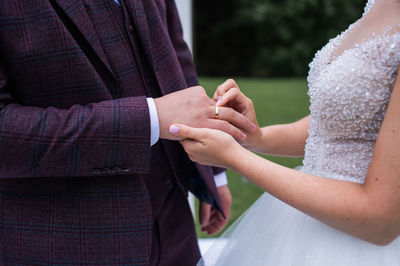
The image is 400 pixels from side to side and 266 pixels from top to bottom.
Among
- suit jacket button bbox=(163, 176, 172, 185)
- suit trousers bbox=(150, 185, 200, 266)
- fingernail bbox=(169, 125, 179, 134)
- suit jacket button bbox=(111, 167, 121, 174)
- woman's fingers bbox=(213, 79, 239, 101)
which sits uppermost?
woman's fingers bbox=(213, 79, 239, 101)

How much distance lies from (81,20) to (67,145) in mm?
403

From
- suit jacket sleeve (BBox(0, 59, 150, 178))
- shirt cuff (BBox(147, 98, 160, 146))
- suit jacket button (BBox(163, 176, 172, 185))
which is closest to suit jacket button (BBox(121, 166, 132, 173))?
suit jacket sleeve (BBox(0, 59, 150, 178))

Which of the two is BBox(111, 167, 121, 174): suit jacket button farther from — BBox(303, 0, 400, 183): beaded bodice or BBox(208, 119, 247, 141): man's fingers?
BBox(303, 0, 400, 183): beaded bodice

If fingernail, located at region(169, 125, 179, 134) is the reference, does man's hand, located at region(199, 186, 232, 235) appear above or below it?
below

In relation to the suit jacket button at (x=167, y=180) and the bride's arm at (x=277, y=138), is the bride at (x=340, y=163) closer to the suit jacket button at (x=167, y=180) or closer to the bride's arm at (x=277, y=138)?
A: the bride's arm at (x=277, y=138)

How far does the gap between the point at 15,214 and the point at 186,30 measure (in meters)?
2.18

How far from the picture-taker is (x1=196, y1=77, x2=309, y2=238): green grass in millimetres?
4527

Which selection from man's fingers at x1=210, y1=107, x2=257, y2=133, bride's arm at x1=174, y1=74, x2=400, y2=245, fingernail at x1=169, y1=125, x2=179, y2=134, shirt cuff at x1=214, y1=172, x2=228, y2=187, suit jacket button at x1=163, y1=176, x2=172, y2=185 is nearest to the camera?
bride's arm at x1=174, y1=74, x2=400, y2=245

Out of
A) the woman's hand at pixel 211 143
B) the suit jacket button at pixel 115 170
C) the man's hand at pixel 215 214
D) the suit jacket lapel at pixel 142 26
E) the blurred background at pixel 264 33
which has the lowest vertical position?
the blurred background at pixel 264 33

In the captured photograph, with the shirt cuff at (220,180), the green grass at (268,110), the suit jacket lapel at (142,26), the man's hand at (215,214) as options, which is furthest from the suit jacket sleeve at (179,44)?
the green grass at (268,110)

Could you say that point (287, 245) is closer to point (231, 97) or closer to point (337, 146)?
point (337, 146)

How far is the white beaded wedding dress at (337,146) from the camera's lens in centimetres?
128

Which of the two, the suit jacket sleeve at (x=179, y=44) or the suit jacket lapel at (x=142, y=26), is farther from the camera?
the suit jacket sleeve at (x=179, y=44)

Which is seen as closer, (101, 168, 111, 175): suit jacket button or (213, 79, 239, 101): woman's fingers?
(101, 168, 111, 175): suit jacket button
